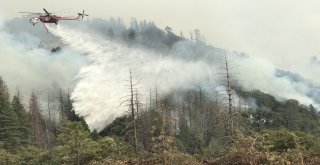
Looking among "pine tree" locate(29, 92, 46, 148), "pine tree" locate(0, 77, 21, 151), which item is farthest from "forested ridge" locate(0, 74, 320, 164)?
"pine tree" locate(29, 92, 46, 148)

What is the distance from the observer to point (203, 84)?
147625mm

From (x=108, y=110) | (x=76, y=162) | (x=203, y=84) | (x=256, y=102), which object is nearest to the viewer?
(x=76, y=162)

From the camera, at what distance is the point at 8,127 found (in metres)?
72.8

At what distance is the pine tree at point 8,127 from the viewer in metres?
71.5

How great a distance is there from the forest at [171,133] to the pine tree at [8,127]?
0.16 metres

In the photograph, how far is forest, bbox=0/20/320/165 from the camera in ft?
72.9

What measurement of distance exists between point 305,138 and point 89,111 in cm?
7377

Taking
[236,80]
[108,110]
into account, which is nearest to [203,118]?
[108,110]

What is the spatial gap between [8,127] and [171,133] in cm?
5728

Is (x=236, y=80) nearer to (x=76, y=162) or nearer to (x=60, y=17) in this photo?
(x=60, y=17)

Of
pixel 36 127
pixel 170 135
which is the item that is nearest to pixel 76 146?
pixel 170 135

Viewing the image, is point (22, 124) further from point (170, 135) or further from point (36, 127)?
point (170, 135)

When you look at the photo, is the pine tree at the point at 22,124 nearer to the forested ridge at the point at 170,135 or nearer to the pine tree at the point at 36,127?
the forested ridge at the point at 170,135

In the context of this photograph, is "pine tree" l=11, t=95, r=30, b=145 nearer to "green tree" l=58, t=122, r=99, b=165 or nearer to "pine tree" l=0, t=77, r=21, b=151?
"pine tree" l=0, t=77, r=21, b=151
